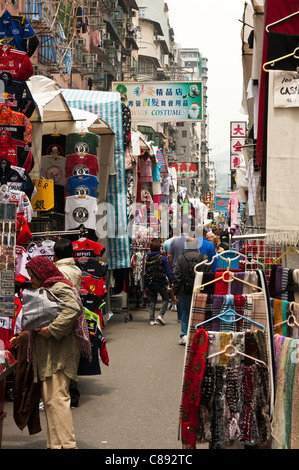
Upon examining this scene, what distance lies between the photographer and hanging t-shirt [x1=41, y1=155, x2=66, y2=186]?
1194 centimetres

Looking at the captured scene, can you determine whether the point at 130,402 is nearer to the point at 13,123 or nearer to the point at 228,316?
the point at 228,316

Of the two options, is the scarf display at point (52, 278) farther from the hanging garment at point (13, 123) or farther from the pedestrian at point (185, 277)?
the pedestrian at point (185, 277)

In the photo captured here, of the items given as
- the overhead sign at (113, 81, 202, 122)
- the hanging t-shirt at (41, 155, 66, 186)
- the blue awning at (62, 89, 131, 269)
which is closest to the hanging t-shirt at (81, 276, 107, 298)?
the hanging t-shirt at (41, 155, 66, 186)

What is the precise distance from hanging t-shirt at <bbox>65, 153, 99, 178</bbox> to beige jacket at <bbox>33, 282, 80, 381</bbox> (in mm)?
6218

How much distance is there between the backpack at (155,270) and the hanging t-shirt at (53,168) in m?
3.10

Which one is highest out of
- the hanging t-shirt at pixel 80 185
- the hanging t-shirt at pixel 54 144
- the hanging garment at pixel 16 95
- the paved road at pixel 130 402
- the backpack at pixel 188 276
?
the hanging garment at pixel 16 95

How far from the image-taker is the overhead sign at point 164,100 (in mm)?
19938

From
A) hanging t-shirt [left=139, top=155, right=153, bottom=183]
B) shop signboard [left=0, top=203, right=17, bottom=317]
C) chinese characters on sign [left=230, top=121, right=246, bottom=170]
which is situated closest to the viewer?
shop signboard [left=0, top=203, right=17, bottom=317]

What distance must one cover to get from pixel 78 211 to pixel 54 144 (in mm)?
1530

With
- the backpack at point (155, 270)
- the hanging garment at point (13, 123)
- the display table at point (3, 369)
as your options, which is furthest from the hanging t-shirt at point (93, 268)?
the display table at point (3, 369)

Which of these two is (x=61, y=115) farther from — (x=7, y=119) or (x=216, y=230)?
(x=216, y=230)

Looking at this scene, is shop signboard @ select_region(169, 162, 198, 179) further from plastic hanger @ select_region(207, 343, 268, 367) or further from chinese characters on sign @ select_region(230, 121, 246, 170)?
plastic hanger @ select_region(207, 343, 268, 367)

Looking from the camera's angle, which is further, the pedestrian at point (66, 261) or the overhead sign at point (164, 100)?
the overhead sign at point (164, 100)

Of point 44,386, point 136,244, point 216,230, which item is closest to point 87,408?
point 44,386
